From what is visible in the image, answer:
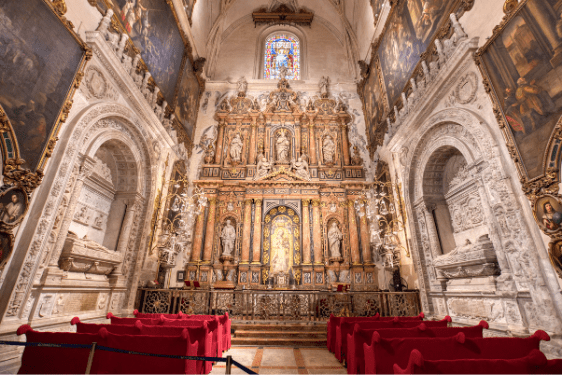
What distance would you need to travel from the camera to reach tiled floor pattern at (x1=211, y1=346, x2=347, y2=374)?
4.82 meters

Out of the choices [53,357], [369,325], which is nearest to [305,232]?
[369,325]

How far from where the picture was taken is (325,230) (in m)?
12.9

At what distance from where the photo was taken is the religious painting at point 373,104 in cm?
1277

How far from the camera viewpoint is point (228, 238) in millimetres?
12680

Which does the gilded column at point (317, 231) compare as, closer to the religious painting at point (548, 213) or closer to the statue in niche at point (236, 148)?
the statue in niche at point (236, 148)

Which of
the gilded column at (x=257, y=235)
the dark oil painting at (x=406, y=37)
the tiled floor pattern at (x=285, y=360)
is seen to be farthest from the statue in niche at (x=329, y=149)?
the tiled floor pattern at (x=285, y=360)

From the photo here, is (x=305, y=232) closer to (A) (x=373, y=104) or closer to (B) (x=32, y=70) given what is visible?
(A) (x=373, y=104)

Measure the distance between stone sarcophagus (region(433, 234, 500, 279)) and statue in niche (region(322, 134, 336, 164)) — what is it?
310 inches

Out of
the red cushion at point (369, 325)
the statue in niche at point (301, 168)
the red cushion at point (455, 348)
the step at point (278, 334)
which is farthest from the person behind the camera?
the statue in niche at point (301, 168)

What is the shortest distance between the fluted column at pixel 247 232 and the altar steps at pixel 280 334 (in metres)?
4.59

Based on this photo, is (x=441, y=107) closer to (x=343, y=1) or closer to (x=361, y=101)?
(x=361, y=101)

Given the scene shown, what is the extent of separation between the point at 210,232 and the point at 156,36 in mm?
8352

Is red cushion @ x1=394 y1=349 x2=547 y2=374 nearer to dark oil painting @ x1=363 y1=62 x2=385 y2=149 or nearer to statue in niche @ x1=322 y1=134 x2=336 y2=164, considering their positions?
dark oil painting @ x1=363 y1=62 x2=385 y2=149

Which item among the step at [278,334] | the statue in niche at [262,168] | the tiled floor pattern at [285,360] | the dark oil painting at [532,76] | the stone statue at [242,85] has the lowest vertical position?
the tiled floor pattern at [285,360]
